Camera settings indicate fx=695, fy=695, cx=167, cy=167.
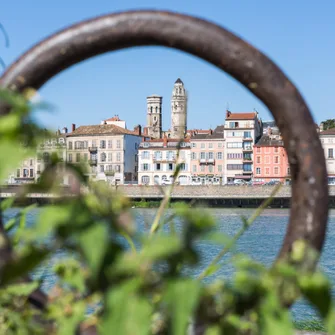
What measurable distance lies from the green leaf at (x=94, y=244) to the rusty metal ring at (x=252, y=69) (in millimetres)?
545

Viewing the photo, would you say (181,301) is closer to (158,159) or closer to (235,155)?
(235,155)

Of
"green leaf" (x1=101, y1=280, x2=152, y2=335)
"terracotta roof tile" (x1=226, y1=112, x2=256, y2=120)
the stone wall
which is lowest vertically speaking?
the stone wall

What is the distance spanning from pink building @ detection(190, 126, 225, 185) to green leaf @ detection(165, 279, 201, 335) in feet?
198

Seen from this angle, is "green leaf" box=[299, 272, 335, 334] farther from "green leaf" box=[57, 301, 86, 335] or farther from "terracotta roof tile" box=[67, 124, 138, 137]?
"terracotta roof tile" box=[67, 124, 138, 137]

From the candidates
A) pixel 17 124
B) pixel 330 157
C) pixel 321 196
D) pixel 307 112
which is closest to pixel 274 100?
pixel 307 112

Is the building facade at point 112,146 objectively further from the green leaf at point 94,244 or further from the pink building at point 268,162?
the green leaf at point 94,244

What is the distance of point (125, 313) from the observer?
64 centimetres

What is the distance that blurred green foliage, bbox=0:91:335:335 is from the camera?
25.0 inches

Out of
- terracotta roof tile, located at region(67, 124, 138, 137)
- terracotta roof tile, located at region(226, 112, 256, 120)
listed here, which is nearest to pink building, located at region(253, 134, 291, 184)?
terracotta roof tile, located at region(226, 112, 256, 120)

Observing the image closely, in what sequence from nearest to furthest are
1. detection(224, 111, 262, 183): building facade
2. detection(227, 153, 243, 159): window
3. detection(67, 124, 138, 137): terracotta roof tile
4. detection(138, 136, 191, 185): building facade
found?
1. detection(224, 111, 262, 183): building facade
2. detection(227, 153, 243, 159): window
3. detection(138, 136, 191, 185): building facade
4. detection(67, 124, 138, 137): terracotta roof tile

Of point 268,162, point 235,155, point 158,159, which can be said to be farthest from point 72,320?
point 158,159

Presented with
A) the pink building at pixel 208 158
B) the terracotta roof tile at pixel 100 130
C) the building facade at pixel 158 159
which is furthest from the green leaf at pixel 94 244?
the terracotta roof tile at pixel 100 130

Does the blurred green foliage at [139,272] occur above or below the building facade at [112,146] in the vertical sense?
below

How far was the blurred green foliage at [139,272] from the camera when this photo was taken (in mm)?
634
